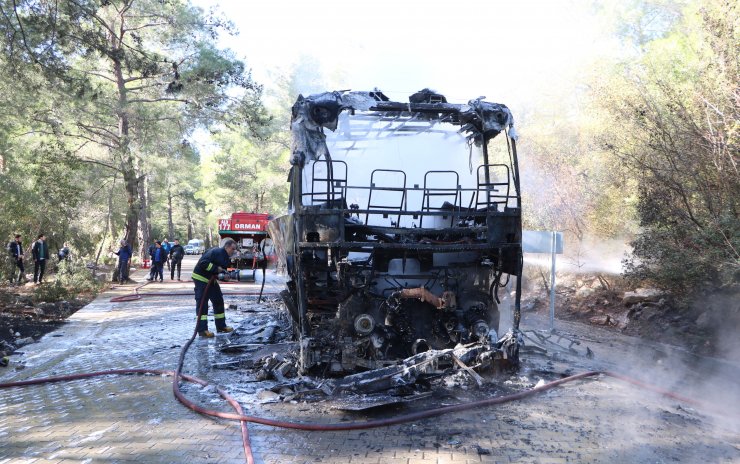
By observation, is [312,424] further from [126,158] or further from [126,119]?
[126,119]

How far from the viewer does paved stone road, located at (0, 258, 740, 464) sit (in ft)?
13.7

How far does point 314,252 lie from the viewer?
625 centimetres

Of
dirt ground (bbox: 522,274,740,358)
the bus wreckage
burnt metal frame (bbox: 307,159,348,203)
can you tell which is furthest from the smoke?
burnt metal frame (bbox: 307,159,348,203)

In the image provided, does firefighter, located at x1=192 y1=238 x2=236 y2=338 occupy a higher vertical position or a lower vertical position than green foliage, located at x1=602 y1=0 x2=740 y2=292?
lower

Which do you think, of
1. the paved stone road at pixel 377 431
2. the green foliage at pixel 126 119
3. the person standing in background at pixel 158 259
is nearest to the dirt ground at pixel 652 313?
the paved stone road at pixel 377 431

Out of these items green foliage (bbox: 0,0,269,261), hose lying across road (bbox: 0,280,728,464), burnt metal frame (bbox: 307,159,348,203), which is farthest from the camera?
green foliage (bbox: 0,0,269,261)

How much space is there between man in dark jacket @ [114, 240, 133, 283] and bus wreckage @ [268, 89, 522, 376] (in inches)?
519

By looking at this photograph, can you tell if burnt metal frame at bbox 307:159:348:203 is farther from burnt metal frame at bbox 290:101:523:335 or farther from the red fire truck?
the red fire truck

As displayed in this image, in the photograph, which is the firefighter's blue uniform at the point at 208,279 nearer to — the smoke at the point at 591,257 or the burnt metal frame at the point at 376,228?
the burnt metal frame at the point at 376,228

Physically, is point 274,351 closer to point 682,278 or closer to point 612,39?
point 682,278

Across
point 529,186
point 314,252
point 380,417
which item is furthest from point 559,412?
point 529,186

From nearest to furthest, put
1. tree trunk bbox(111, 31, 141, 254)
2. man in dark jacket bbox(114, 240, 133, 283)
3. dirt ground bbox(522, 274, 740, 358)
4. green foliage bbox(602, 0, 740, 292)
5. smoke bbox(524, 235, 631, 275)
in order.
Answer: green foliage bbox(602, 0, 740, 292)
dirt ground bbox(522, 274, 740, 358)
smoke bbox(524, 235, 631, 275)
tree trunk bbox(111, 31, 141, 254)
man in dark jacket bbox(114, 240, 133, 283)

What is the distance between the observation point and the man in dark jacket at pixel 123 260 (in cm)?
1825

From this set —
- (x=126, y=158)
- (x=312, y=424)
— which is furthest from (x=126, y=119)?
(x=312, y=424)
